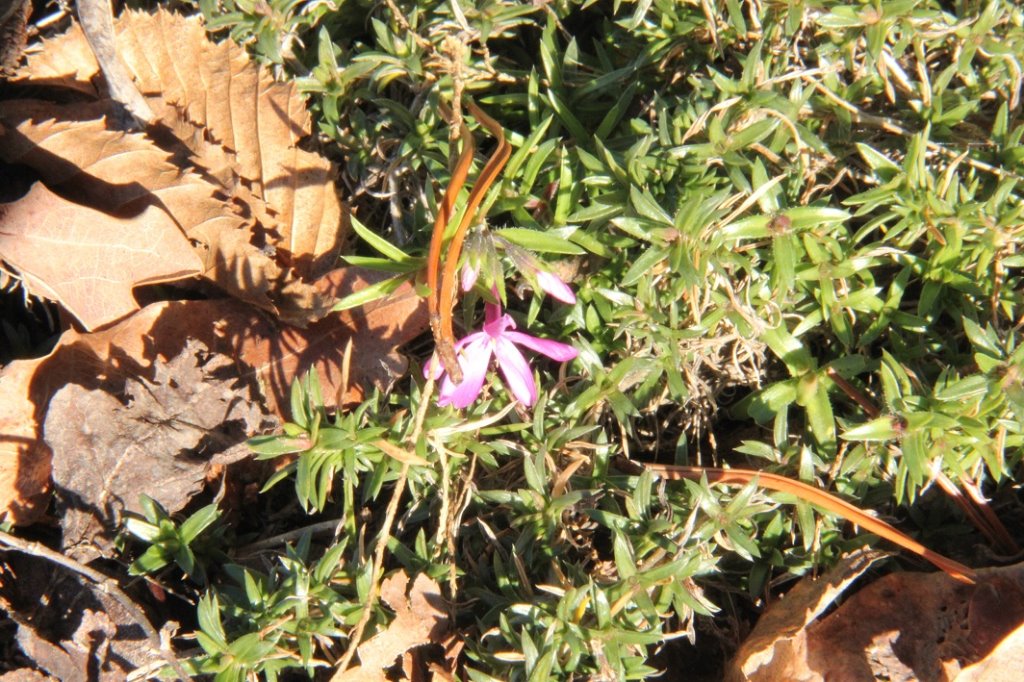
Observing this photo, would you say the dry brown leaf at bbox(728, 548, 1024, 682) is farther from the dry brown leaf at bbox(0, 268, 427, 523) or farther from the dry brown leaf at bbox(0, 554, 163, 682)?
the dry brown leaf at bbox(0, 554, 163, 682)

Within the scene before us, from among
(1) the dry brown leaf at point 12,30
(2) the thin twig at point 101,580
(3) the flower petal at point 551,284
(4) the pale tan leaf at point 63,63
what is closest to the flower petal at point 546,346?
(3) the flower petal at point 551,284

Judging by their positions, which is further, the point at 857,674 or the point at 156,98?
the point at 156,98

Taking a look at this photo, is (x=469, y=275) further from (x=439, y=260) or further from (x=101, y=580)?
(x=101, y=580)

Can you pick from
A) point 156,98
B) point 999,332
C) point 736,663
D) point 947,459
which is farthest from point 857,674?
point 156,98

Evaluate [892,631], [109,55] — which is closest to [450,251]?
[109,55]

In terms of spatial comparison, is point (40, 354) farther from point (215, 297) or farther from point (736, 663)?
point (736, 663)
